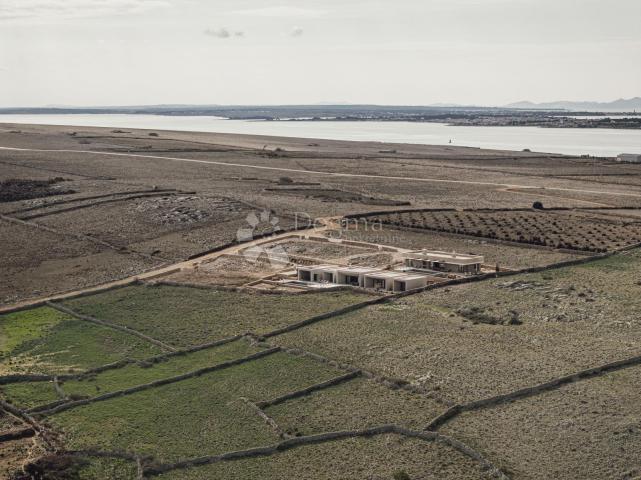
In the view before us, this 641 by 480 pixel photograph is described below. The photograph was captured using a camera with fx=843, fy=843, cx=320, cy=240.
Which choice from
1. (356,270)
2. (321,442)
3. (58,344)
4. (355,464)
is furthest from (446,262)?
(355,464)

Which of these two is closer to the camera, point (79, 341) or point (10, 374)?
point (10, 374)

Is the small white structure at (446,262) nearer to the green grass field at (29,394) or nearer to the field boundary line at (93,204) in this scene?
the green grass field at (29,394)

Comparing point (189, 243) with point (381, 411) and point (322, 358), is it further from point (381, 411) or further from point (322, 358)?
point (381, 411)

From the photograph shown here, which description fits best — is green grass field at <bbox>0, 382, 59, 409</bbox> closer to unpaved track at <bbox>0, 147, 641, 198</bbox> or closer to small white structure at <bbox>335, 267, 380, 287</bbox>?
small white structure at <bbox>335, 267, 380, 287</bbox>

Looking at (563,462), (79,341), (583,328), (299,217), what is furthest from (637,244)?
(79,341)

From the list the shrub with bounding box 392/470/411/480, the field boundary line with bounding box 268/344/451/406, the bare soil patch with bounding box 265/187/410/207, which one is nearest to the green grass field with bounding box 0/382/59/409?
the field boundary line with bounding box 268/344/451/406

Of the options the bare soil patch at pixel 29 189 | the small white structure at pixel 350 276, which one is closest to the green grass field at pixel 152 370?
the small white structure at pixel 350 276
